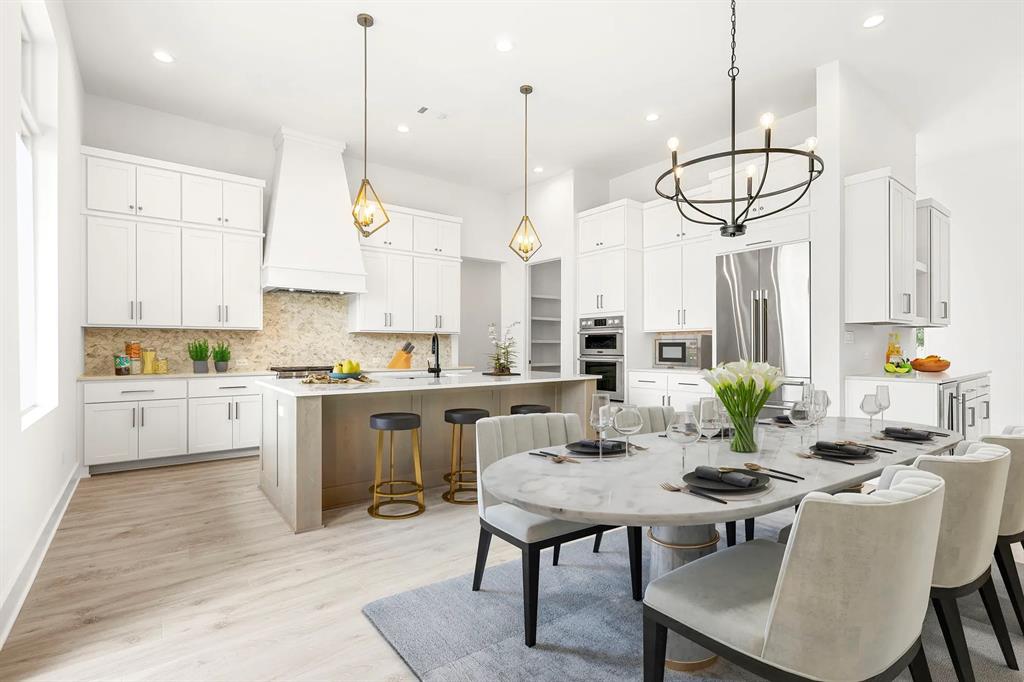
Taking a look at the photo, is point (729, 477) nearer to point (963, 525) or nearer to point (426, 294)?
point (963, 525)

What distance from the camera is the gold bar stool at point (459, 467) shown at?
12.1 ft

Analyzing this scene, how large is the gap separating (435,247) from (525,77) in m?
2.70

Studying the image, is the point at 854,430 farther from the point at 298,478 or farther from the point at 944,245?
the point at 944,245

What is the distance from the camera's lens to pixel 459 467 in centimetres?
406

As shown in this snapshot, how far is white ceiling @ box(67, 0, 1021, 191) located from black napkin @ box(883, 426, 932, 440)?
8.79 feet

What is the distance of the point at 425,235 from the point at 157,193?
2752mm

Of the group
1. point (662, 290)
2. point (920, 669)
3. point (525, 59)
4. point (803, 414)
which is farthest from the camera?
point (662, 290)

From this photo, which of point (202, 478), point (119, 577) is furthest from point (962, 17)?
point (202, 478)

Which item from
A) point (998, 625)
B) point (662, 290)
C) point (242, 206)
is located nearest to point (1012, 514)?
point (998, 625)

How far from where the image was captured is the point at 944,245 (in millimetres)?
4691

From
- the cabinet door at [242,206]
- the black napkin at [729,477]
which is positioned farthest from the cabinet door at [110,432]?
the black napkin at [729,477]

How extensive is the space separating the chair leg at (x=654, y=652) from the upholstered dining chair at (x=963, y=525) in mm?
781

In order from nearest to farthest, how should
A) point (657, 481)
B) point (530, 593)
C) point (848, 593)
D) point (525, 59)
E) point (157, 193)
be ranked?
1. point (848, 593)
2. point (657, 481)
3. point (530, 593)
4. point (525, 59)
5. point (157, 193)

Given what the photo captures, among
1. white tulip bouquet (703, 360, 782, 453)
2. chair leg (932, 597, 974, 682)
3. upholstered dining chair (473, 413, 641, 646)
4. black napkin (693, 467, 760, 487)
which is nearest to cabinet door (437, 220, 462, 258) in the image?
upholstered dining chair (473, 413, 641, 646)
